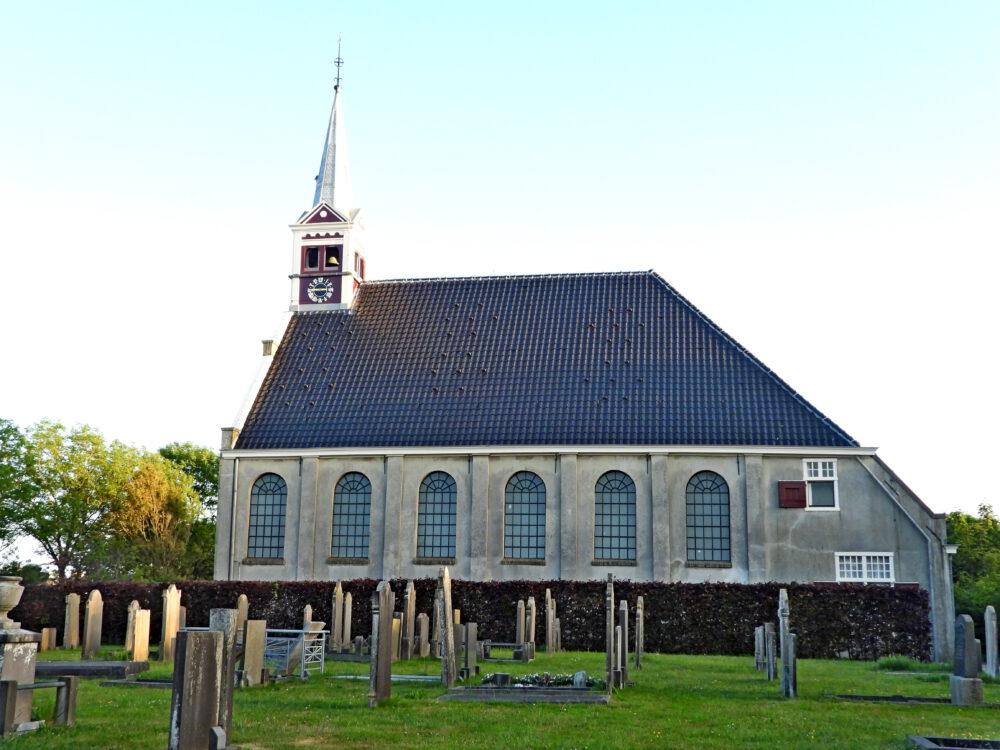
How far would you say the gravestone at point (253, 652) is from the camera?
20.2m

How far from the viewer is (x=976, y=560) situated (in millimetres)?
54969

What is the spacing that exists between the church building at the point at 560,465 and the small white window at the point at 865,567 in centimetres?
7

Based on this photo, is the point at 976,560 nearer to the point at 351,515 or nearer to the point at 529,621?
the point at 529,621

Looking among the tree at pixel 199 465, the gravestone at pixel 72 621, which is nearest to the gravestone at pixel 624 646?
the gravestone at pixel 72 621

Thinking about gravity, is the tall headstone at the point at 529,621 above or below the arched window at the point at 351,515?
below

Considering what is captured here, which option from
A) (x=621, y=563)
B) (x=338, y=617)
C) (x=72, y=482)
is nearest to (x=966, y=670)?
(x=338, y=617)

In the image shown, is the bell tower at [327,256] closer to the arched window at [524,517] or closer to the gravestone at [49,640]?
the arched window at [524,517]

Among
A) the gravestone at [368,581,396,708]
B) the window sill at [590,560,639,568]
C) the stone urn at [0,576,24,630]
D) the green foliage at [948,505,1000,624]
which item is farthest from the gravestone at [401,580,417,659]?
the green foliage at [948,505,1000,624]

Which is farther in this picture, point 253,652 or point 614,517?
point 614,517

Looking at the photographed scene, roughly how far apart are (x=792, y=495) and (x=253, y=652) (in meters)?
22.7

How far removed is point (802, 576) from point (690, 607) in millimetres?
4868

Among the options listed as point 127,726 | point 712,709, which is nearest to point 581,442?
point 712,709

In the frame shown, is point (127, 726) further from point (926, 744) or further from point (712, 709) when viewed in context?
point (926, 744)

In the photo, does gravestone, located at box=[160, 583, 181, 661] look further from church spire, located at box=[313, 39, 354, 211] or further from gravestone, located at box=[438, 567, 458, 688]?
church spire, located at box=[313, 39, 354, 211]
